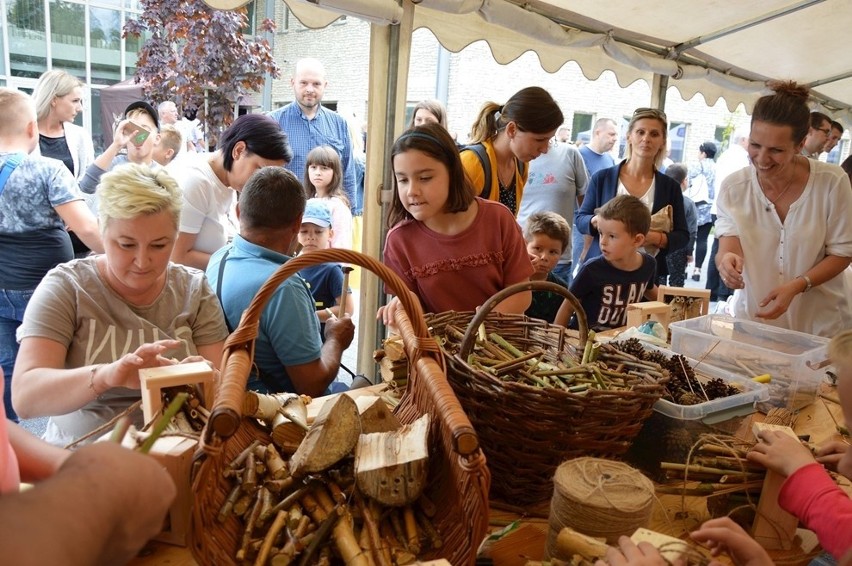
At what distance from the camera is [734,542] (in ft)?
3.46

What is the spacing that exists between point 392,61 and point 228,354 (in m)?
2.54

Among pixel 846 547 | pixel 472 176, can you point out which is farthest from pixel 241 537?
pixel 472 176

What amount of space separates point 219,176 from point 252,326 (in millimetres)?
2034

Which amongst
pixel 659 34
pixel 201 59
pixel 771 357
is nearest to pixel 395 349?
pixel 771 357

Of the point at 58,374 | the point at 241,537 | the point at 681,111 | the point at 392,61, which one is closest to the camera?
the point at 241,537

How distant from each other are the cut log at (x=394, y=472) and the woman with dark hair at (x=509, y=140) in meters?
1.91

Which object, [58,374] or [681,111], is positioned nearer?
[58,374]

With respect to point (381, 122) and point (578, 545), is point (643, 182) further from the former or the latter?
point (578, 545)

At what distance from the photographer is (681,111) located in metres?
16.1

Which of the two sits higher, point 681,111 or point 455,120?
point 681,111

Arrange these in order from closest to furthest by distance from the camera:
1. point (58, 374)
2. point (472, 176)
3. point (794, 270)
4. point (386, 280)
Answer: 1. point (386, 280)
2. point (58, 374)
3. point (794, 270)
4. point (472, 176)

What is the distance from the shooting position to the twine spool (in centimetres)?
102

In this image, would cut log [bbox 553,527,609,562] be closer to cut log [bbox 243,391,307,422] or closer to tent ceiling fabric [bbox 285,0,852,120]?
cut log [bbox 243,391,307,422]

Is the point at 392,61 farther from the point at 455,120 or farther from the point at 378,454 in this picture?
the point at 455,120
